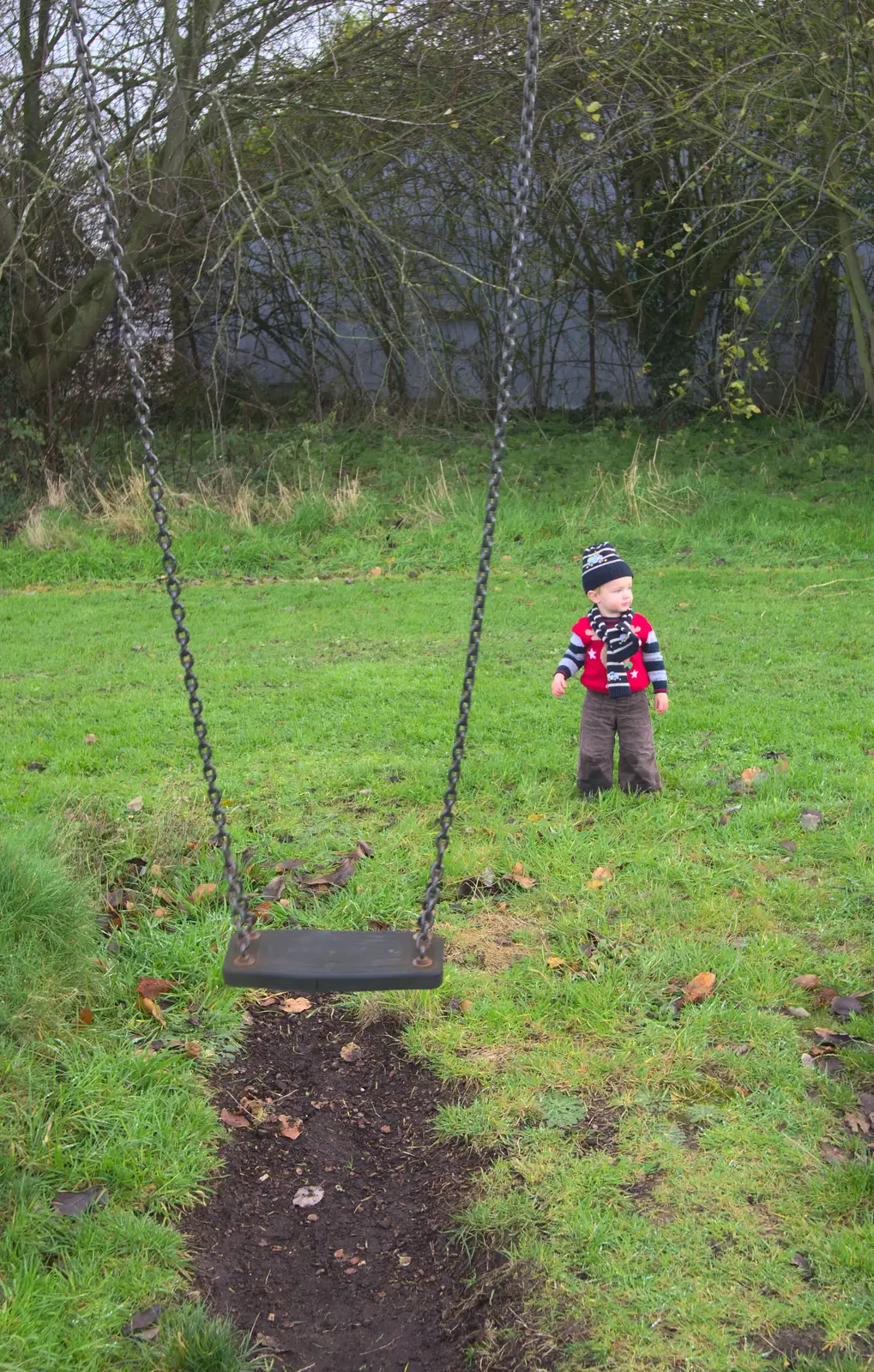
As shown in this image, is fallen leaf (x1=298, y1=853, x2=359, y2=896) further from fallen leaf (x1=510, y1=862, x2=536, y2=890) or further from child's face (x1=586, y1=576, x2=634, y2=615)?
child's face (x1=586, y1=576, x2=634, y2=615)

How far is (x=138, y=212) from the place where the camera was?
41.9 feet

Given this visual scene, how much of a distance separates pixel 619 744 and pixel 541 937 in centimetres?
129

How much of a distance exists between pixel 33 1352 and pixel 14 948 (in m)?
1.33

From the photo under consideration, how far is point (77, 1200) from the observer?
3.05m

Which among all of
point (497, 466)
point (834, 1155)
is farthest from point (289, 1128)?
point (497, 466)

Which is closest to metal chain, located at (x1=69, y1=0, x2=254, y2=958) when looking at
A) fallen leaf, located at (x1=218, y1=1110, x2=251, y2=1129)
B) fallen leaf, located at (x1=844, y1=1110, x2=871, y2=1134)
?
fallen leaf, located at (x1=218, y1=1110, x2=251, y2=1129)

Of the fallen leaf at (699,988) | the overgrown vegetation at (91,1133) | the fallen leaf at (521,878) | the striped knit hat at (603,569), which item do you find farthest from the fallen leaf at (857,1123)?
the striped knit hat at (603,569)

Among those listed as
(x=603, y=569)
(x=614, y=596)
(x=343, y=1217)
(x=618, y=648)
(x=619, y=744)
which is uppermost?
(x=603, y=569)

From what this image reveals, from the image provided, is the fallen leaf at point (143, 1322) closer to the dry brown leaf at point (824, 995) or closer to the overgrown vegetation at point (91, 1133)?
the overgrown vegetation at point (91, 1133)

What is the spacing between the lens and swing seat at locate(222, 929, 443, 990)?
282 cm

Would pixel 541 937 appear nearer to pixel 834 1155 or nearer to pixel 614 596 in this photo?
pixel 834 1155

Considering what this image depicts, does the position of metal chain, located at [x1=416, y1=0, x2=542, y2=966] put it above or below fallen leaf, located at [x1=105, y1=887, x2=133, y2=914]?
above

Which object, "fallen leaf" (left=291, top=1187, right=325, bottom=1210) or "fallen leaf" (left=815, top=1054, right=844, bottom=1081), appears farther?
"fallen leaf" (left=815, top=1054, right=844, bottom=1081)

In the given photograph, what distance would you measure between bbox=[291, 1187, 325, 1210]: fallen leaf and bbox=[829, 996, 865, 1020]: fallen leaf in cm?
175
